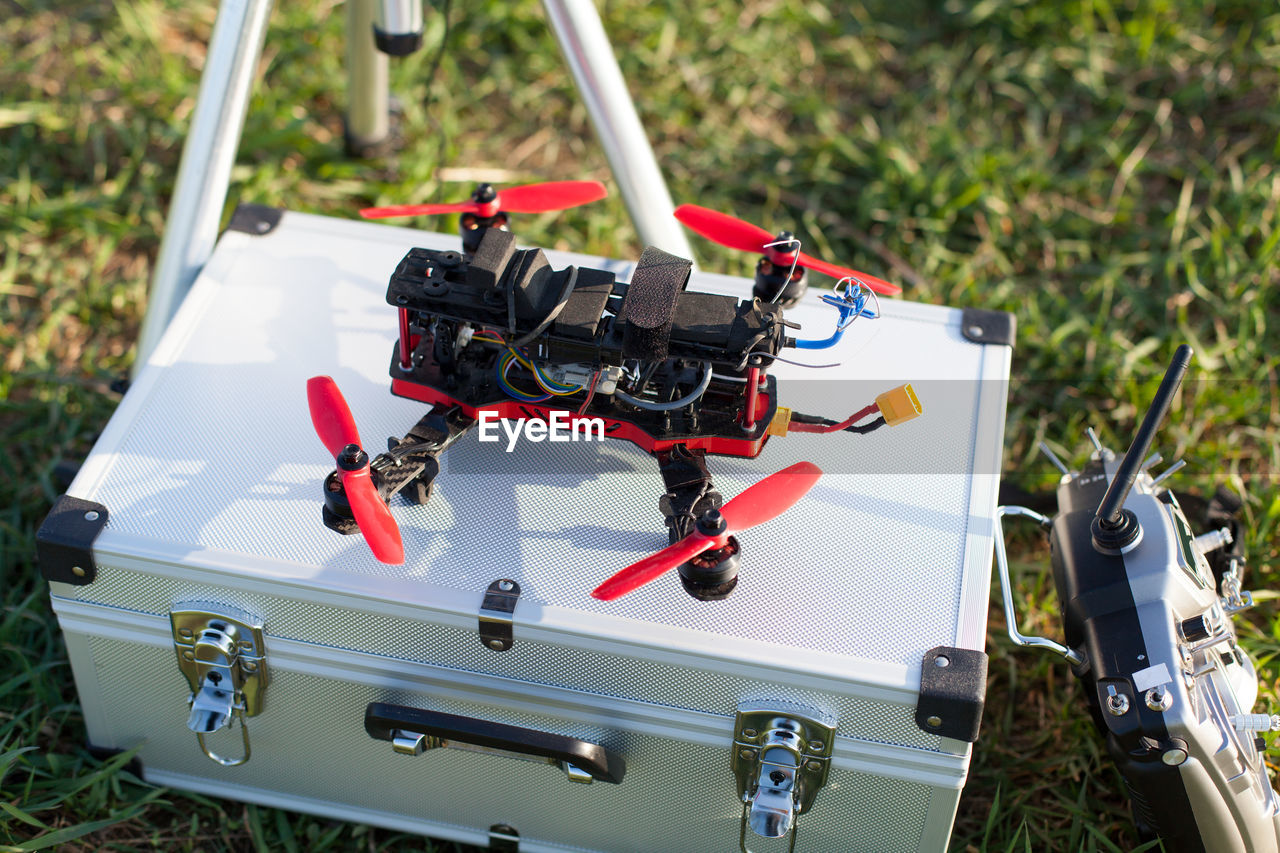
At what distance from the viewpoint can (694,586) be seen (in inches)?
71.1

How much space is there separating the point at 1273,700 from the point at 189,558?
2114mm

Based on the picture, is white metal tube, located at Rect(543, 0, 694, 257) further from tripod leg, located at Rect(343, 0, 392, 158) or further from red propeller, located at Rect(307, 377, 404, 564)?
red propeller, located at Rect(307, 377, 404, 564)

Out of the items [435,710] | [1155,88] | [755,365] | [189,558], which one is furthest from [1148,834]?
[1155,88]

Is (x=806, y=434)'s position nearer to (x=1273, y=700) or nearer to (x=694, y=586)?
(x=694, y=586)

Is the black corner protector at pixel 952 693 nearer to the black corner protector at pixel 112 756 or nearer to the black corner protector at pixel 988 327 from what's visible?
the black corner protector at pixel 988 327

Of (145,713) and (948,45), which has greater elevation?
(948,45)

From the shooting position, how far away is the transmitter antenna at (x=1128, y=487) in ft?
5.77

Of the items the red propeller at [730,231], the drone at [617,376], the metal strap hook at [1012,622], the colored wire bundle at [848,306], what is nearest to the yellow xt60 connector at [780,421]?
the drone at [617,376]

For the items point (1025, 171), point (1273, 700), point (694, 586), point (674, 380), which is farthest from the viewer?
point (1025, 171)

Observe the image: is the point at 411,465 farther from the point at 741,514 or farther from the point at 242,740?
the point at 242,740

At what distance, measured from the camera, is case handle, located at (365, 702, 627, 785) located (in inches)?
74.1

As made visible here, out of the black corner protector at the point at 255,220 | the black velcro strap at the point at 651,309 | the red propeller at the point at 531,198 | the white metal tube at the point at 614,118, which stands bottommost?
the black velcro strap at the point at 651,309
